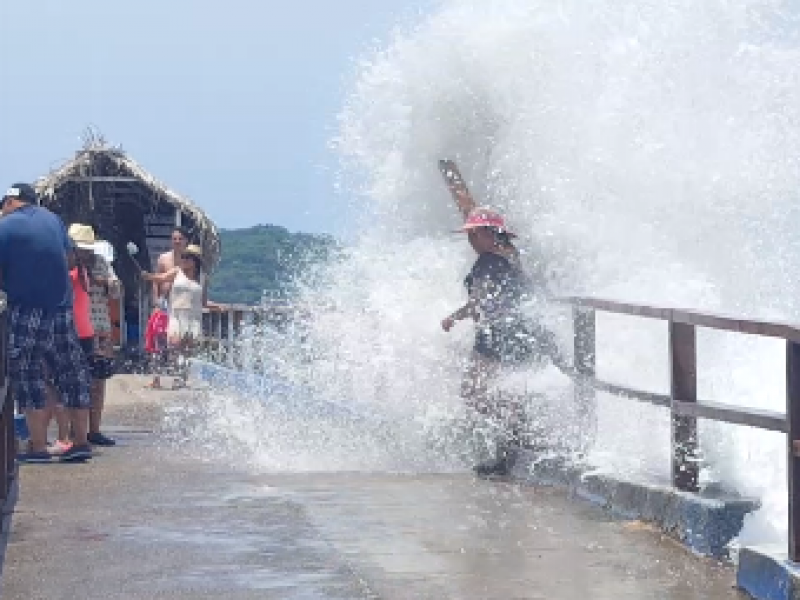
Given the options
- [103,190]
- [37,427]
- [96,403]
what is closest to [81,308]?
[96,403]

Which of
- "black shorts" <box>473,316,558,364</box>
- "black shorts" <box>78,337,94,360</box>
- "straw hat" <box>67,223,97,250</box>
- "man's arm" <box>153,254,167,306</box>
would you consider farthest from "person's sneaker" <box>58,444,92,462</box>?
"man's arm" <box>153,254,167,306</box>

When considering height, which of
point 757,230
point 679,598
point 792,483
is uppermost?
point 757,230

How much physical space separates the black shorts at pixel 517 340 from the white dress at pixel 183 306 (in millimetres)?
6871

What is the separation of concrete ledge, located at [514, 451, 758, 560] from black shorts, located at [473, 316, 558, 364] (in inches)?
30.5

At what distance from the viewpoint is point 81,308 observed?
34.3 ft

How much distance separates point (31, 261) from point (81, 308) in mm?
1099

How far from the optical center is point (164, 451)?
10.6 metres

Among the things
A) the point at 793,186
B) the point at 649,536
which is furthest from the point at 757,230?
the point at 649,536

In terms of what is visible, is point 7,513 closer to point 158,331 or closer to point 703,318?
point 703,318

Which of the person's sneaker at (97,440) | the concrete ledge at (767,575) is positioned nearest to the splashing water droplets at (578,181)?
the person's sneaker at (97,440)

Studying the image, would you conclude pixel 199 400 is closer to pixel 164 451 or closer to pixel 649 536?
pixel 164 451

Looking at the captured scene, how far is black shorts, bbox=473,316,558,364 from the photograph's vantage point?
9414mm

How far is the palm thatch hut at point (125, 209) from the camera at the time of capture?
21.7 m

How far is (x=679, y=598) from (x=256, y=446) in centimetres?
487
